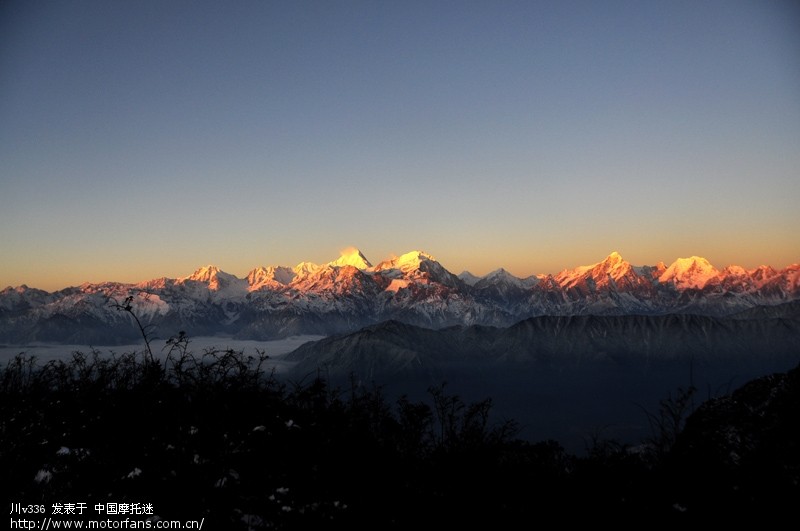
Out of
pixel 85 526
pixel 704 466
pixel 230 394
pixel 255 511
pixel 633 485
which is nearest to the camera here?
pixel 85 526

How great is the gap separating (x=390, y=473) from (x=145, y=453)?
25.0 ft

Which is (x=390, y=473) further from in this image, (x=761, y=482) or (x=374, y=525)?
(x=761, y=482)

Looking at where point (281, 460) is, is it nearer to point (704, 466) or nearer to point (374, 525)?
point (374, 525)

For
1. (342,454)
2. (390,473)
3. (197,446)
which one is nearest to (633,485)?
(390,473)

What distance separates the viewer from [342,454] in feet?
59.6

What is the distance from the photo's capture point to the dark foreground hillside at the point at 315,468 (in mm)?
13953

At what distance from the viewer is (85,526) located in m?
12.9

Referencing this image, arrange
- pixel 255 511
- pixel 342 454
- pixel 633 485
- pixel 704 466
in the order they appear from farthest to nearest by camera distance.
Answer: pixel 342 454
pixel 704 466
pixel 633 485
pixel 255 511

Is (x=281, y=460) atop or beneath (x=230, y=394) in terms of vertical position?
beneath

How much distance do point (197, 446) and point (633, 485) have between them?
13.3 m

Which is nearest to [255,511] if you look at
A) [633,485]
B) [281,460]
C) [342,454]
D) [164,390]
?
[281,460]

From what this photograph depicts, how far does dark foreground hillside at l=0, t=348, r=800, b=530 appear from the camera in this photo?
45.8ft

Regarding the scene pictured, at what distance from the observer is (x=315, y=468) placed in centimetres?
1709

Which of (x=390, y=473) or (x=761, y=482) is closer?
(x=761, y=482)
